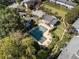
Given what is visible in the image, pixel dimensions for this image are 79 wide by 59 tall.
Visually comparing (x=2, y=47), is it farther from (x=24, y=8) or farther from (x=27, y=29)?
(x=24, y=8)

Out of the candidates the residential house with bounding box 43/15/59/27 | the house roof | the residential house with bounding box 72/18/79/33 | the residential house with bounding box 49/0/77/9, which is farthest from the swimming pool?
the residential house with bounding box 49/0/77/9

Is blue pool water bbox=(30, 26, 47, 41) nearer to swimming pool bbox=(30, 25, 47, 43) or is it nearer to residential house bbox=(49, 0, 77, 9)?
swimming pool bbox=(30, 25, 47, 43)

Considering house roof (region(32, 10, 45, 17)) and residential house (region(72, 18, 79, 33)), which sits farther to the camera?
house roof (region(32, 10, 45, 17))

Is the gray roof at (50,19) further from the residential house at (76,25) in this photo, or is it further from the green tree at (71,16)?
the residential house at (76,25)

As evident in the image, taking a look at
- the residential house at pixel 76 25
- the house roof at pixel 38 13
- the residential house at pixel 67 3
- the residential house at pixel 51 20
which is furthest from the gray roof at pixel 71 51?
the residential house at pixel 67 3

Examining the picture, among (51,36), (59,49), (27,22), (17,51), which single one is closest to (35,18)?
(27,22)

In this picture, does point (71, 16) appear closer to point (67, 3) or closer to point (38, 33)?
point (67, 3)
